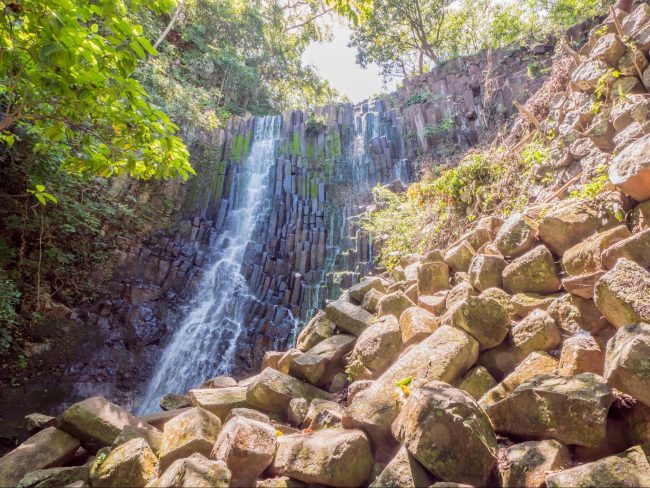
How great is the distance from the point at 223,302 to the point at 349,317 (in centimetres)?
858

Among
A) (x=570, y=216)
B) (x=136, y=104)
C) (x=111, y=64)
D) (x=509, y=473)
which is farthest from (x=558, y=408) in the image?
(x=111, y=64)

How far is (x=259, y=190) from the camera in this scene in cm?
1385

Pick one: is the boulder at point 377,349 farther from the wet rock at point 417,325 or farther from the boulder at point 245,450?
the boulder at point 245,450

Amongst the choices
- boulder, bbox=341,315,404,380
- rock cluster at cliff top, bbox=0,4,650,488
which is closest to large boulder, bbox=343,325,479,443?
rock cluster at cliff top, bbox=0,4,650,488

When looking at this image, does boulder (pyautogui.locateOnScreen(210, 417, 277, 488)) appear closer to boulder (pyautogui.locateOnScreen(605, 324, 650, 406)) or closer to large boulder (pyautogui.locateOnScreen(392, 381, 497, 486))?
large boulder (pyautogui.locateOnScreen(392, 381, 497, 486))

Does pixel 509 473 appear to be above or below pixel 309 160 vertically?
below

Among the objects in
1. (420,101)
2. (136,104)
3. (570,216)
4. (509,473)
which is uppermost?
(420,101)

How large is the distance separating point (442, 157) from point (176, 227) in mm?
9723

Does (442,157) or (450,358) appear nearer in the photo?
(450,358)

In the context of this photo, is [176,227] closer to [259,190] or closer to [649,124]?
[259,190]

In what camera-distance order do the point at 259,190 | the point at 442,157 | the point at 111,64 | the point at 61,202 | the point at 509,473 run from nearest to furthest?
the point at 509,473 < the point at 111,64 < the point at 61,202 < the point at 442,157 < the point at 259,190

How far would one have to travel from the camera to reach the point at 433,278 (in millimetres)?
3244

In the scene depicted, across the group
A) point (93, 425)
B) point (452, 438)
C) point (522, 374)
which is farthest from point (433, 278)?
Answer: point (93, 425)

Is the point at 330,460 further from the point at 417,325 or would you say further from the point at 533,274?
the point at 533,274
